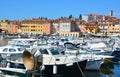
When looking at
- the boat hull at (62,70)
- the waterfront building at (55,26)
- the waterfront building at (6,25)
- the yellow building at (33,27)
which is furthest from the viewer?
the waterfront building at (6,25)

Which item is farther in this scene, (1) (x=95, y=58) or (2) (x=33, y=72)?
(1) (x=95, y=58)

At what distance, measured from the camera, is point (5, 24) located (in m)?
174

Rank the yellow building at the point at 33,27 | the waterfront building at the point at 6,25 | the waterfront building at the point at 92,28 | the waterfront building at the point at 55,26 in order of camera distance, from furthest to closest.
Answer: the waterfront building at the point at 6,25 < the waterfront building at the point at 55,26 < the yellow building at the point at 33,27 < the waterfront building at the point at 92,28

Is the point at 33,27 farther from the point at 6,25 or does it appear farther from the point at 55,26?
the point at 6,25

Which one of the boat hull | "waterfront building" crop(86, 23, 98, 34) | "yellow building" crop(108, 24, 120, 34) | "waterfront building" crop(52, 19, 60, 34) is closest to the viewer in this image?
the boat hull

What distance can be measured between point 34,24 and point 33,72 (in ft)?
449

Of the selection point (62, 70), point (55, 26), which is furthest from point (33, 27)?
point (62, 70)

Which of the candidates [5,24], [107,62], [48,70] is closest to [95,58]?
[107,62]

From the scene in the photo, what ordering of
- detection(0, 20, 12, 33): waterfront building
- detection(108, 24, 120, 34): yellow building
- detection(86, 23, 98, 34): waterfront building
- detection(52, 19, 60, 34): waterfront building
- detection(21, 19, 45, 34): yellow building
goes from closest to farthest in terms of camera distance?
detection(86, 23, 98, 34): waterfront building
detection(108, 24, 120, 34): yellow building
detection(21, 19, 45, 34): yellow building
detection(52, 19, 60, 34): waterfront building
detection(0, 20, 12, 33): waterfront building

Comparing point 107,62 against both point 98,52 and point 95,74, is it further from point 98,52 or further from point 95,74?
point 95,74

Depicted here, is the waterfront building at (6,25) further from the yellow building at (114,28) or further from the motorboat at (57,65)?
the motorboat at (57,65)

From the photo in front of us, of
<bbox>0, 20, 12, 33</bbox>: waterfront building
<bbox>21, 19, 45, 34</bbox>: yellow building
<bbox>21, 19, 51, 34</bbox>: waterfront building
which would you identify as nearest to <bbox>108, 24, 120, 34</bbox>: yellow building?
<bbox>21, 19, 51, 34</bbox>: waterfront building

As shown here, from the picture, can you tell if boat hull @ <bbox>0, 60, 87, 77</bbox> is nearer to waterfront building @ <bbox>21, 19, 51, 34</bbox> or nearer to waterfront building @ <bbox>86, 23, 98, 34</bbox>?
waterfront building @ <bbox>86, 23, 98, 34</bbox>

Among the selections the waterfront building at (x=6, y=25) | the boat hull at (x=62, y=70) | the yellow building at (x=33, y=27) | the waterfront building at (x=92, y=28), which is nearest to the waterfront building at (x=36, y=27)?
the yellow building at (x=33, y=27)
